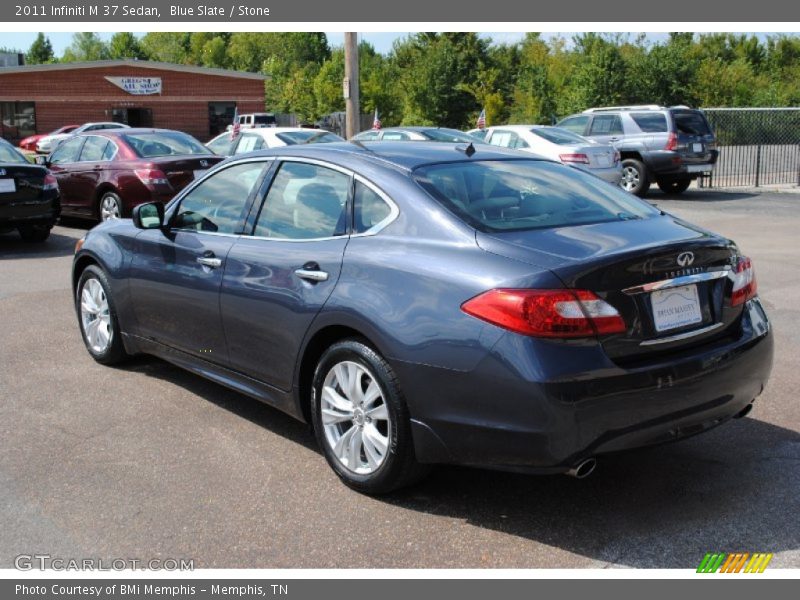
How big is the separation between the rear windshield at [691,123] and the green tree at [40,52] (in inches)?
4061

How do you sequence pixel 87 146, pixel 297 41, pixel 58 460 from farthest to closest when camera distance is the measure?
pixel 297 41, pixel 87 146, pixel 58 460

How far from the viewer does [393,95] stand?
199ft

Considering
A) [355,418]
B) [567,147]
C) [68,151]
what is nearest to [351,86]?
[567,147]

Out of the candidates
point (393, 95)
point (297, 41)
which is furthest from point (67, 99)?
point (297, 41)

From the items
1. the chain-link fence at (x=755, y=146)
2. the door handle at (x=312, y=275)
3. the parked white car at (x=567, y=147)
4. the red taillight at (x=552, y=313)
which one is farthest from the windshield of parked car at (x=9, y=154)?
the chain-link fence at (x=755, y=146)

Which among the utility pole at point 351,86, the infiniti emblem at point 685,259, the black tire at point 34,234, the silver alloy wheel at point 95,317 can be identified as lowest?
the black tire at point 34,234

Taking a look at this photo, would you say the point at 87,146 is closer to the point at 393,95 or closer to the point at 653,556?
the point at 653,556

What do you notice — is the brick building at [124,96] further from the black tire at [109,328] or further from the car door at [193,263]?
the car door at [193,263]

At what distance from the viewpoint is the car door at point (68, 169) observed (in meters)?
14.1

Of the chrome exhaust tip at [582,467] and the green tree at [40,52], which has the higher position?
the green tree at [40,52]

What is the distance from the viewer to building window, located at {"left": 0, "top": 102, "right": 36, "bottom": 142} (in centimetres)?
4672

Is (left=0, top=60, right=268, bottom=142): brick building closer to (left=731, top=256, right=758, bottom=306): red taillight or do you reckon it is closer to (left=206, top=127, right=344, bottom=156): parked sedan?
(left=206, top=127, right=344, bottom=156): parked sedan

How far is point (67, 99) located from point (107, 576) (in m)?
49.5

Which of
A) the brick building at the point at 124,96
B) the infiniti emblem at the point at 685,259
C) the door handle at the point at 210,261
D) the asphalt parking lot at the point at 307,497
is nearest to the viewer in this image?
the asphalt parking lot at the point at 307,497
